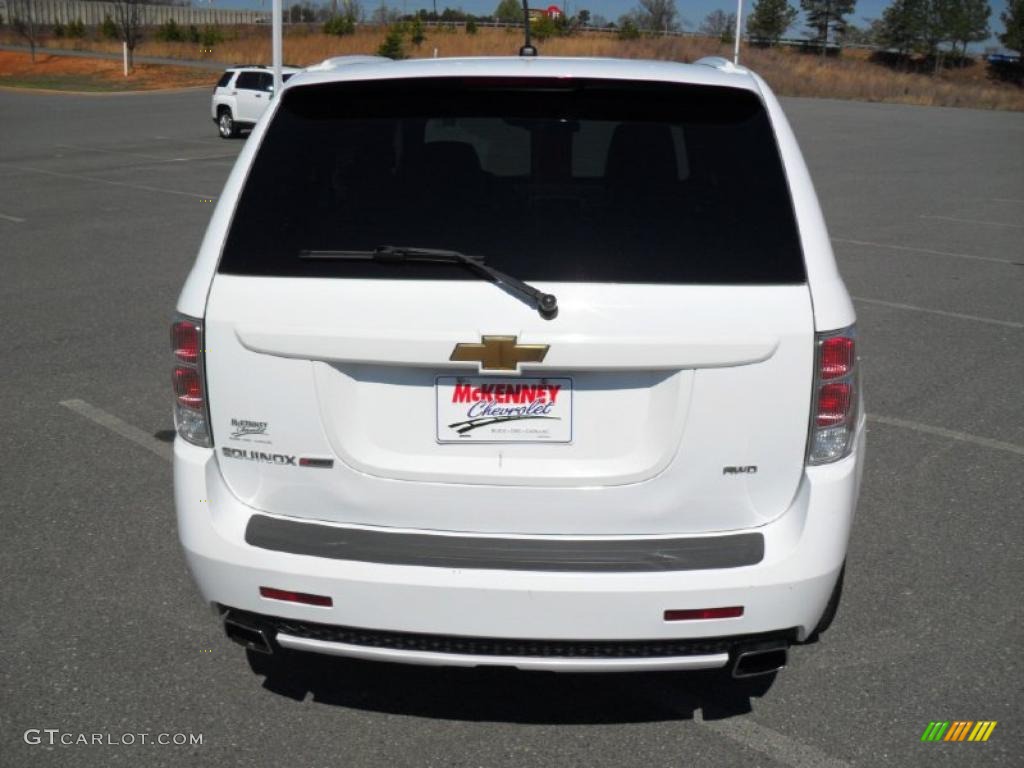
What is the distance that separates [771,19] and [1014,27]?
22834 millimetres

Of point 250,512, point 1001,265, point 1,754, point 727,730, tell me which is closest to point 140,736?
point 1,754

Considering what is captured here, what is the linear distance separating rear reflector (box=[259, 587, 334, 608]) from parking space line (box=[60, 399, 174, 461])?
291 cm

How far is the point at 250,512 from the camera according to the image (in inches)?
126

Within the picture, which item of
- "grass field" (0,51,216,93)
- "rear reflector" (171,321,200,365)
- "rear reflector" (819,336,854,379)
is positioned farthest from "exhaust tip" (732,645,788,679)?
"grass field" (0,51,216,93)

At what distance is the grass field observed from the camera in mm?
52125

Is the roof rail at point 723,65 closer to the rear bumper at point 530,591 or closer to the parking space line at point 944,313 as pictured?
the rear bumper at point 530,591

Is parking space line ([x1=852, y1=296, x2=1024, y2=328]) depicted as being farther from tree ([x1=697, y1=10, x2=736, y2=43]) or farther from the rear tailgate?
tree ([x1=697, y1=10, x2=736, y2=43])

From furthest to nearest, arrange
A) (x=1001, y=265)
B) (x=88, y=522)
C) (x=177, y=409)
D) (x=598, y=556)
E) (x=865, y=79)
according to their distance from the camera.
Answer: (x=865, y=79) → (x=1001, y=265) → (x=88, y=522) → (x=177, y=409) → (x=598, y=556)

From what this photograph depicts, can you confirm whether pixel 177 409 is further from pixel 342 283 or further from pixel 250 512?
pixel 342 283

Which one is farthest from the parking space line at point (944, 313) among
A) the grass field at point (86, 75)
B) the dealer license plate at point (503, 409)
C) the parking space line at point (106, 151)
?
the grass field at point (86, 75)

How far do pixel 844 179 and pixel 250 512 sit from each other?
64.6 feet

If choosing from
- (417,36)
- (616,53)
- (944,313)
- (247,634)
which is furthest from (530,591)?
(417,36)

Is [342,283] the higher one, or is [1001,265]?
[342,283]

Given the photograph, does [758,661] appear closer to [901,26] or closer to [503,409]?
[503,409]
